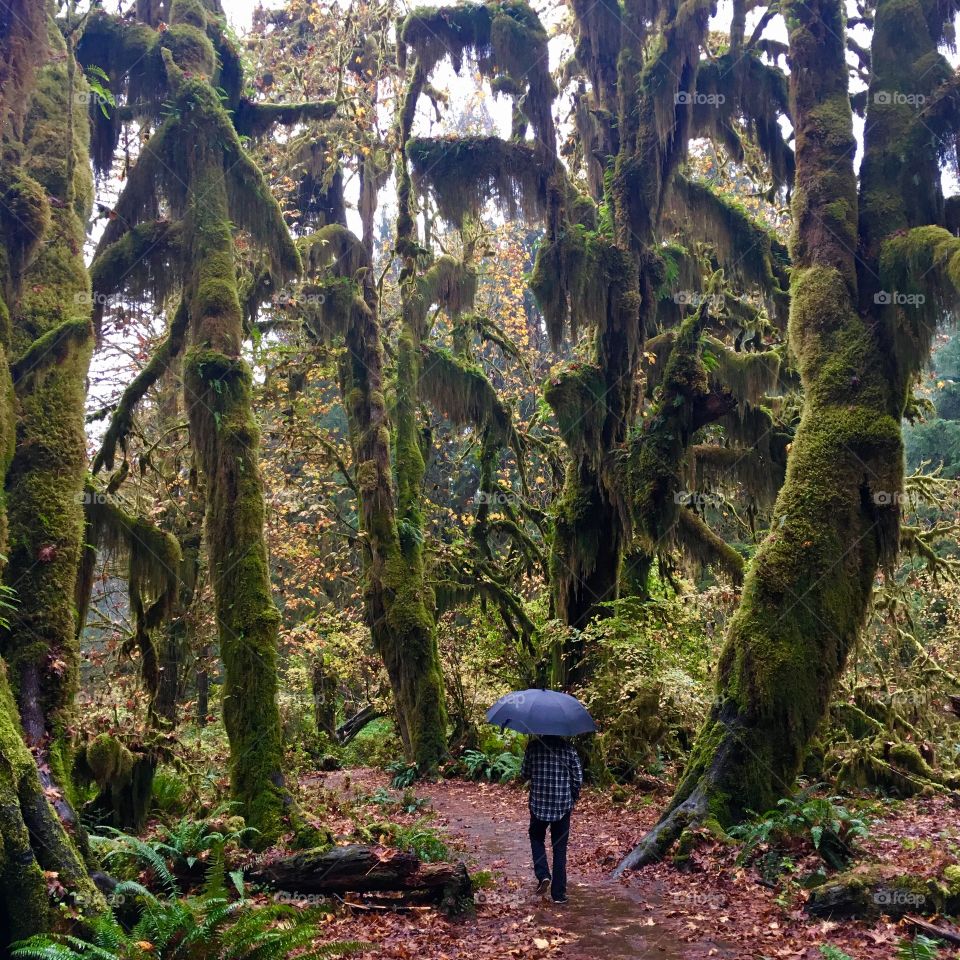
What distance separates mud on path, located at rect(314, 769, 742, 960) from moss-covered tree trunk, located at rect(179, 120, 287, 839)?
2.50 metres

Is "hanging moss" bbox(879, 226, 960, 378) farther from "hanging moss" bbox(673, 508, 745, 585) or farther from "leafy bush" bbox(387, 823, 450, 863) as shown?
"leafy bush" bbox(387, 823, 450, 863)

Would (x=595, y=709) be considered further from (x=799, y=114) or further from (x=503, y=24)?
(x=503, y=24)

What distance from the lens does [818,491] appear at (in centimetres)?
910

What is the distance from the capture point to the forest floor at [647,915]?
19.0 feet

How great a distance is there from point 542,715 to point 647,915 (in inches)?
70.9

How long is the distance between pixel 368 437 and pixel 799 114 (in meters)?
9.04

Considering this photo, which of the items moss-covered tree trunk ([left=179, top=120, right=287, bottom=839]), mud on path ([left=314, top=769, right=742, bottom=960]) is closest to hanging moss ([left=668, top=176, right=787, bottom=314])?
moss-covered tree trunk ([left=179, top=120, right=287, bottom=839])

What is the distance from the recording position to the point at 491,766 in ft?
49.3

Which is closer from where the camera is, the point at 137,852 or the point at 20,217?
the point at 137,852

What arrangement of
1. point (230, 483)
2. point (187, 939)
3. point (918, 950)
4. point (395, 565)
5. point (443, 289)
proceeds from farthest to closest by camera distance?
point (443, 289), point (395, 565), point (230, 483), point (187, 939), point (918, 950)

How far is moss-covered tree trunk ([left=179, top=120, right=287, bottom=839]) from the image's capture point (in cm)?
897

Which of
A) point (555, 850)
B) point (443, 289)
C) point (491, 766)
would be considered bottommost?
point (491, 766)

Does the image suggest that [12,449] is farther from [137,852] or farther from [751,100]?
[751,100]

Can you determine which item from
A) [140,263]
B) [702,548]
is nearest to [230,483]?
[140,263]
